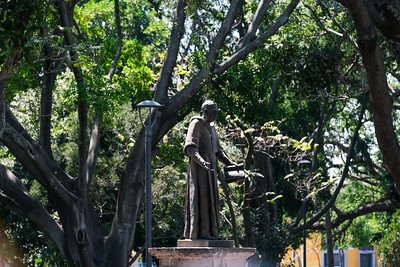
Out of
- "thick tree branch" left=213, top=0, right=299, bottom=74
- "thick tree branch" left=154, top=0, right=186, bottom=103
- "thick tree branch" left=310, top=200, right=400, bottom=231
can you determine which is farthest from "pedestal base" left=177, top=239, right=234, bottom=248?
"thick tree branch" left=310, top=200, right=400, bottom=231

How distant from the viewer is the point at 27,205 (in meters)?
24.4

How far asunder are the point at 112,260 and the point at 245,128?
14.9 feet

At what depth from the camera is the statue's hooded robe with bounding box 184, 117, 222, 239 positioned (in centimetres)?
1445

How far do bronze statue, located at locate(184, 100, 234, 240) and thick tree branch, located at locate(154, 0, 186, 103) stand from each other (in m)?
9.99

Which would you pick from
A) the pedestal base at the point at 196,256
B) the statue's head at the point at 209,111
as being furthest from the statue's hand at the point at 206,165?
the pedestal base at the point at 196,256

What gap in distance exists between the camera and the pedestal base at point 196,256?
1400 centimetres

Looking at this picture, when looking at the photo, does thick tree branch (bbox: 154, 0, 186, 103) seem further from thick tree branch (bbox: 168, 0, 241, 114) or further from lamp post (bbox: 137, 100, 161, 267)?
lamp post (bbox: 137, 100, 161, 267)

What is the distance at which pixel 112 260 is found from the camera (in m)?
24.7

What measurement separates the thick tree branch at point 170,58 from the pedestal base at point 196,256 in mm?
10561

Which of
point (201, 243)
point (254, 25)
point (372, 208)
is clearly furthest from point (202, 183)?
point (372, 208)

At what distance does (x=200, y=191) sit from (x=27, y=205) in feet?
34.4

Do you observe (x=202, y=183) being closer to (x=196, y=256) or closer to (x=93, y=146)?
(x=196, y=256)

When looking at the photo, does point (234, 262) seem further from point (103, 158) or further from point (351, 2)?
point (103, 158)

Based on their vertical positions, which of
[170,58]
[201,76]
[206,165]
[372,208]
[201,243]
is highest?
[170,58]
